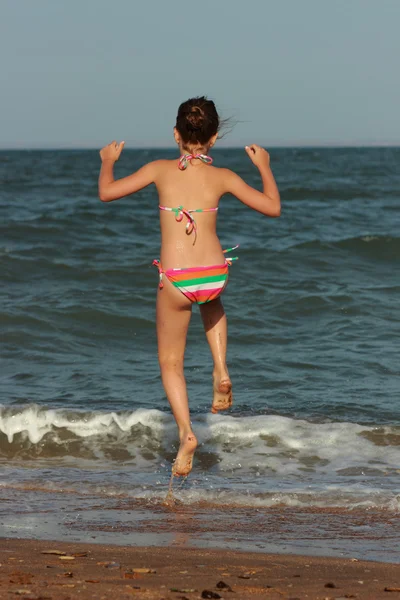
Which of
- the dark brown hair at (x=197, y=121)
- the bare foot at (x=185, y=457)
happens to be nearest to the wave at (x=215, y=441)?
the bare foot at (x=185, y=457)

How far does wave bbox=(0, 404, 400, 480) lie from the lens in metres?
6.23

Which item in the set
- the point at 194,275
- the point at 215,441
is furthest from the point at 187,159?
the point at 215,441

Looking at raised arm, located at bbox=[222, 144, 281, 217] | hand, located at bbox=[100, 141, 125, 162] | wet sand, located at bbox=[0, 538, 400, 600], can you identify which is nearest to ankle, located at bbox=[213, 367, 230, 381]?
raised arm, located at bbox=[222, 144, 281, 217]

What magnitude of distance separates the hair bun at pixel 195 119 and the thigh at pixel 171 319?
0.75 meters

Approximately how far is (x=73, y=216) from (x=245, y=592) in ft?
53.7

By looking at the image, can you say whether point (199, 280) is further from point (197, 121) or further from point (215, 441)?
point (215, 441)

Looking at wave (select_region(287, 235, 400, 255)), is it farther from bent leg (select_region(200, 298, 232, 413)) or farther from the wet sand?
the wet sand

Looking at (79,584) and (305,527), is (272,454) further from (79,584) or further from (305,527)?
(79,584)

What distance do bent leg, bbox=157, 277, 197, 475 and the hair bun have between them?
0.76m

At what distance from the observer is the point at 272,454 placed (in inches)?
254

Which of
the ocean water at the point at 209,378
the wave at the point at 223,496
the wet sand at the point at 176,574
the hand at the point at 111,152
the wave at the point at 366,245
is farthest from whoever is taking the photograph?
the wave at the point at 366,245

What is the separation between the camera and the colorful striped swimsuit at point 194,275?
466 cm

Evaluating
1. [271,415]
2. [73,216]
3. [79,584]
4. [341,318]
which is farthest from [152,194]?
[79,584]

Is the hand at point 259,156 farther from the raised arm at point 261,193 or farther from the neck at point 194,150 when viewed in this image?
the neck at point 194,150
